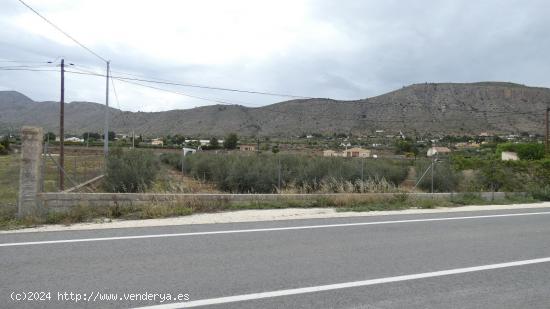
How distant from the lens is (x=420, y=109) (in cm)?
9081

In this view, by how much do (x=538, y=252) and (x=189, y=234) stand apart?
6375 mm

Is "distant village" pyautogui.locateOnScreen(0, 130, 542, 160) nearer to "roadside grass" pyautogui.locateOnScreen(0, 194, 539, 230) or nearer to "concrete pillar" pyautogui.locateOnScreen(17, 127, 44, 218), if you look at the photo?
"roadside grass" pyautogui.locateOnScreen(0, 194, 539, 230)

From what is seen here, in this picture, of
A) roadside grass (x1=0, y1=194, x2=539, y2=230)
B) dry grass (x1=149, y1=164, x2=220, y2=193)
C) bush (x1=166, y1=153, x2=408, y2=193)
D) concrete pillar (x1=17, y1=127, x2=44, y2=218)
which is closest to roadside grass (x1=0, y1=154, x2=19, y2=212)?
roadside grass (x1=0, y1=194, x2=539, y2=230)

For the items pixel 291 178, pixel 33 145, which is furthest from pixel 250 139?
pixel 33 145

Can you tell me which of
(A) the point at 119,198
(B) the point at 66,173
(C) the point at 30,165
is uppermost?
(C) the point at 30,165

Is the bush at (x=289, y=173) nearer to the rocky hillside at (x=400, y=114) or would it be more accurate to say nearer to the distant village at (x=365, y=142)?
the distant village at (x=365, y=142)

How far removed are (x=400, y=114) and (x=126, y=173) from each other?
76.0 m

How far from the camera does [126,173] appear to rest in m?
20.8

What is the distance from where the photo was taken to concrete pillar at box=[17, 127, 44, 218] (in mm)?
11370

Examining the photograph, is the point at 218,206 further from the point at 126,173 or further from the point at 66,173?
the point at 126,173

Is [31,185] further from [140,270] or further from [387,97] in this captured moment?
[387,97]

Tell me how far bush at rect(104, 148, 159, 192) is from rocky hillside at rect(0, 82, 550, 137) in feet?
229

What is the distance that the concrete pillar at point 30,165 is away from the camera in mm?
11370

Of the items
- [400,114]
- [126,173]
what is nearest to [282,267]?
[126,173]
